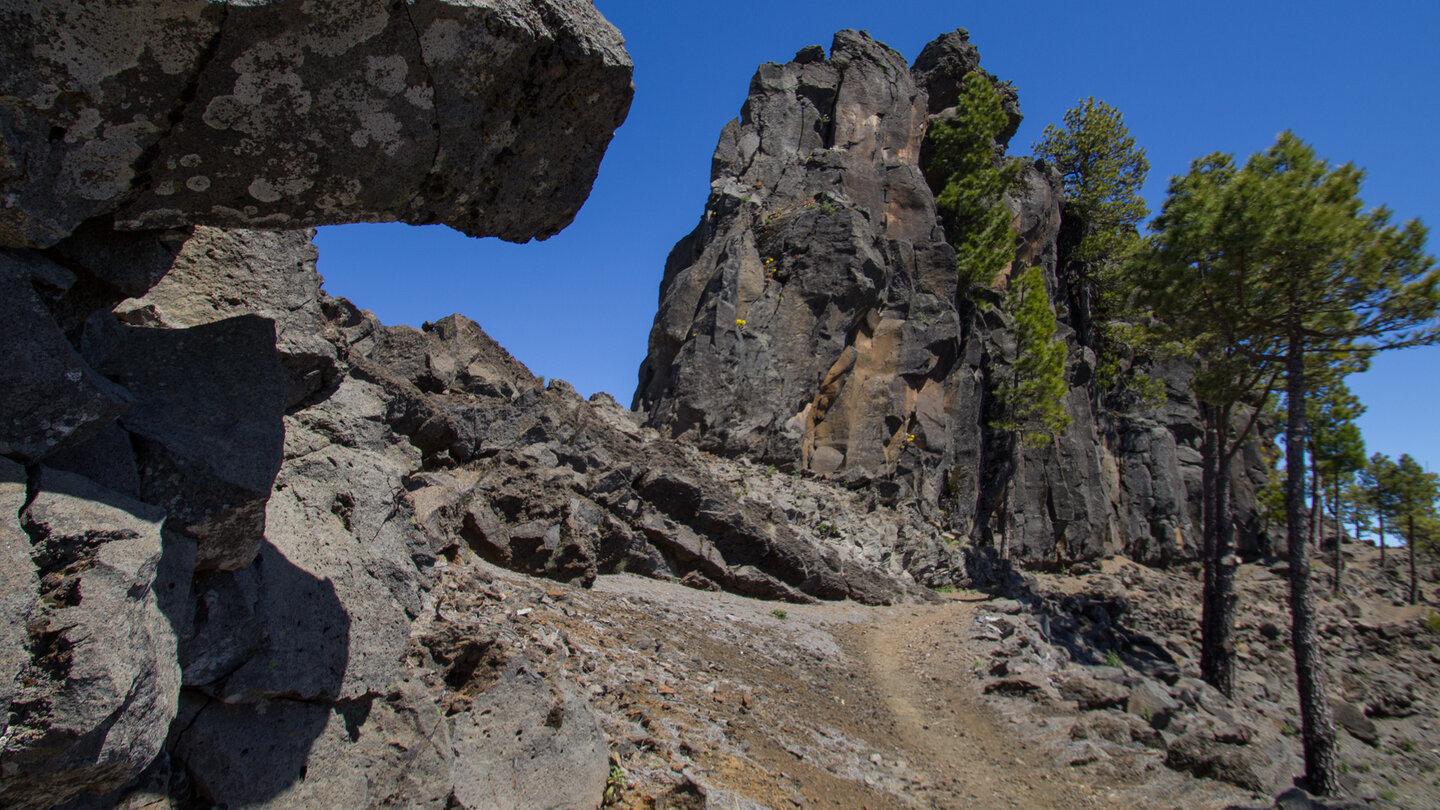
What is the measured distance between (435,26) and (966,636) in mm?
14115

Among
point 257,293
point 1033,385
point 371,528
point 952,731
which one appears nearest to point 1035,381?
point 1033,385

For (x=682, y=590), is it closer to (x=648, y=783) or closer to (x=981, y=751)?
(x=981, y=751)

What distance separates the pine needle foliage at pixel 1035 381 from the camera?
31859 millimetres

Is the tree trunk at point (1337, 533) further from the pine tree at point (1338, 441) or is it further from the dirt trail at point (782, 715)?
the dirt trail at point (782, 715)

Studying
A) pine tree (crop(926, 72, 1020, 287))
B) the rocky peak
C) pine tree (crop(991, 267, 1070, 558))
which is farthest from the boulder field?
the rocky peak

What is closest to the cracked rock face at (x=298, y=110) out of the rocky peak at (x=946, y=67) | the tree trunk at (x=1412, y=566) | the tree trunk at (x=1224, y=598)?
the tree trunk at (x=1224, y=598)

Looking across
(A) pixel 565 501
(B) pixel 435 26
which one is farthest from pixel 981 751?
(B) pixel 435 26

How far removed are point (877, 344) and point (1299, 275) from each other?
13.5 meters

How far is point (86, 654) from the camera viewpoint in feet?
9.20

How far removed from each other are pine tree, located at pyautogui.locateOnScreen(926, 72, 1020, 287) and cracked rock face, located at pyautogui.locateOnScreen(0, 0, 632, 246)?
29.6m

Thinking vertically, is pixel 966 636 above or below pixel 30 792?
above

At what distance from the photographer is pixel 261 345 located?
4387mm

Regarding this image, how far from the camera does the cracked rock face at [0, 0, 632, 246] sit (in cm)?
332

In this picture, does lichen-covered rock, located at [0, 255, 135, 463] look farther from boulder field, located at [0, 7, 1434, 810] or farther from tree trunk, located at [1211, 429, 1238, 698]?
tree trunk, located at [1211, 429, 1238, 698]
